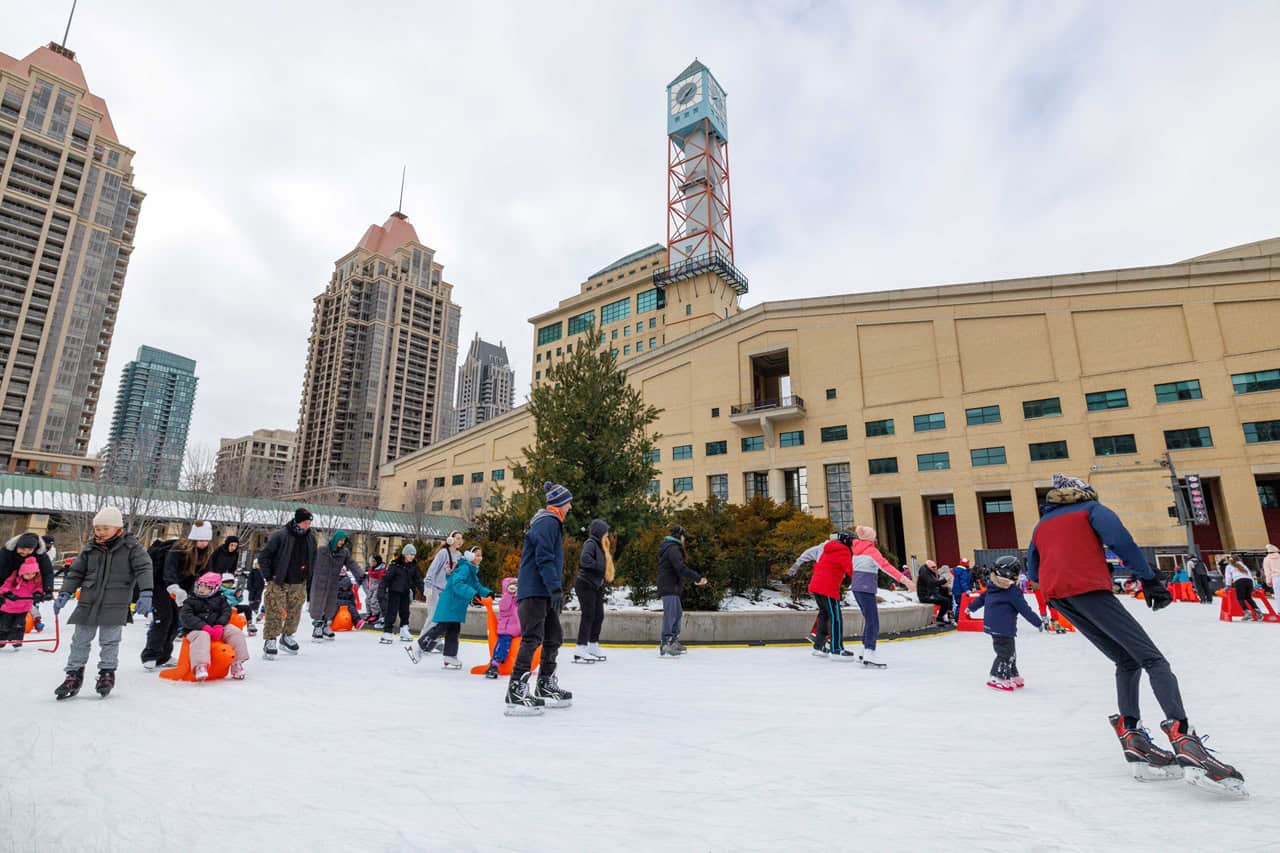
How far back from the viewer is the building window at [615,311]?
2864 inches

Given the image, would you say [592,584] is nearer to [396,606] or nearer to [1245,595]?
Result: [396,606]

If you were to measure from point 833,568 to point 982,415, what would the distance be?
115 ft

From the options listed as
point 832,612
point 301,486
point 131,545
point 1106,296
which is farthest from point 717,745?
point 301,486

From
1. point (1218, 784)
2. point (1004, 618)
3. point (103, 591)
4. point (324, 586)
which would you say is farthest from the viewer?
point (324, 586)

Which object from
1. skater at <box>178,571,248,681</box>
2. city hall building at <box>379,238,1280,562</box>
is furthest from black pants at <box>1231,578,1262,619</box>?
city hall building at <box>379,238,1280,562</box>

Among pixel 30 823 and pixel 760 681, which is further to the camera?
pixel 760 681

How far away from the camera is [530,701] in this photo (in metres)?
5.14

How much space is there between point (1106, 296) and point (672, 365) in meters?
29.1

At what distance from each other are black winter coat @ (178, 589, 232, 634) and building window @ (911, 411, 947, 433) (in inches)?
1586

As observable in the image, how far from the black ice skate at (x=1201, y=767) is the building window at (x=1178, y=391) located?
131 feet

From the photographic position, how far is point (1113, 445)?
34281 mm

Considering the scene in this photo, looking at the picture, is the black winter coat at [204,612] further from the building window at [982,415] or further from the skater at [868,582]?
the building window at [982,415]

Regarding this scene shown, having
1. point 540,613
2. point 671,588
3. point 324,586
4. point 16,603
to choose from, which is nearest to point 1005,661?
point 671,588

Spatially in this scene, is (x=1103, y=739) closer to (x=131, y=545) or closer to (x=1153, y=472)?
(x=131, y=545)
